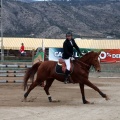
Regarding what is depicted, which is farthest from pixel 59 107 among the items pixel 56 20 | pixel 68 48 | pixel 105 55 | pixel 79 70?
pixel 56 20

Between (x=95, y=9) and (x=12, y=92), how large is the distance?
391ft

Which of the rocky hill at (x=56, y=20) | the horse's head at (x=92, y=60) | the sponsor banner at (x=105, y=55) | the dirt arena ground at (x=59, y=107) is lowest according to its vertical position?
the dirt arena ground at (x=59, y=107)

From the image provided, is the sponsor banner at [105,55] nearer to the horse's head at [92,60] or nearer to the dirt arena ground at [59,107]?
the dirt arena ground at [59,107]

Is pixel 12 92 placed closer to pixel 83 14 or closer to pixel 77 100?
pixel 77 100

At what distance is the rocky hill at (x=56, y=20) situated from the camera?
351 feet

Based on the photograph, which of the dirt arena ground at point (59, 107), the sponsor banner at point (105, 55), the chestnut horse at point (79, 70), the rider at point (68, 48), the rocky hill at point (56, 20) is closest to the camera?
the dirt arena ground at point (59, 107)

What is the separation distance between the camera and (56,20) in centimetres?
11944

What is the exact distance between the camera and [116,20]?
12631 cm

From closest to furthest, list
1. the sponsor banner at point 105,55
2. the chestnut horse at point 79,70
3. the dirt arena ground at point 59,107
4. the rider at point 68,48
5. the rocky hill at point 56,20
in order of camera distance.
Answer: the dirt arena ground at point 59,107
the rider at point 68,48
the chestnut horse at point 79,70
the sponsor banner at point 105,55
the rocky hill at point 56,20

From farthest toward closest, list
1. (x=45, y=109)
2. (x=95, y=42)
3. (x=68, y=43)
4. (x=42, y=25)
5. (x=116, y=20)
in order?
(x=116, y=20), (x=42, y=25), (x=95, y=42), (x=68, y=43), (x=45, y=109)

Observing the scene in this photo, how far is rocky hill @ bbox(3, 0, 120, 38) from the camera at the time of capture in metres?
107

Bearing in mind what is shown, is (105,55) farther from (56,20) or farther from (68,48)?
(56,20)

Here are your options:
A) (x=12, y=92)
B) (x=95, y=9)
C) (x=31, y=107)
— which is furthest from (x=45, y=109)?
(x=95, y=9)

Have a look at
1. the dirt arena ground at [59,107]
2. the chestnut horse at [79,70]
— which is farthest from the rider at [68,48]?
the dirt arena ground at [59,107]
